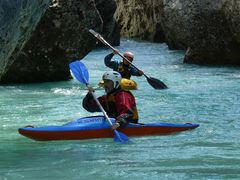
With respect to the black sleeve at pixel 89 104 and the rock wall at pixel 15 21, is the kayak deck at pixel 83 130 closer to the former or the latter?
the black sleeve at pixel 89 104

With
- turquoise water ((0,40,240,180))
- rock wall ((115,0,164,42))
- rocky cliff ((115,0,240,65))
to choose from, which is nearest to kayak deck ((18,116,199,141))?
turquoise water ((0,40,240,180))

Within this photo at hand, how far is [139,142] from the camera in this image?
26.5 ft

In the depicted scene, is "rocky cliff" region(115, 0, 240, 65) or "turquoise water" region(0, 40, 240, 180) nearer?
"turquoise water" region(0, 40, 240, 180)

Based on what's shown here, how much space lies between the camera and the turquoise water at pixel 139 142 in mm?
6516

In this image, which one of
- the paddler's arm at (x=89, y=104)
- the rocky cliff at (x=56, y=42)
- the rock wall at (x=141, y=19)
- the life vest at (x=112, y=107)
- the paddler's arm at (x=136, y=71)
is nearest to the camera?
the life vest at (x=112, y=107)

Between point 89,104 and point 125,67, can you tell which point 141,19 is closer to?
point 125,67

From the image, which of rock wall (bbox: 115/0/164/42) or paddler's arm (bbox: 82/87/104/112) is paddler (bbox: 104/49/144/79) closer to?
paddler's arm (bbox: 82/87/104/112)

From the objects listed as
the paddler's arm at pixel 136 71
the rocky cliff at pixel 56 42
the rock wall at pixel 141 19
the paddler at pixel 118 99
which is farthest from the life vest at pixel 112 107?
the rock wall at pixel 141 19

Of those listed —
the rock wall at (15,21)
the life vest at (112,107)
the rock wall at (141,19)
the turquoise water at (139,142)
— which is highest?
the rock wall at (15,21)

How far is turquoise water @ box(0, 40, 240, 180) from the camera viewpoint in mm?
6516

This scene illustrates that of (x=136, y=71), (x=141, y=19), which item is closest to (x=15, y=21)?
(x=136, y=71)

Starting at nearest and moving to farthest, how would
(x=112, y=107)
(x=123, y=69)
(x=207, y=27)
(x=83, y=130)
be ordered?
(x=83, y=130), (x=112, y=107), (x=123, y=69), (x=207, y=27)

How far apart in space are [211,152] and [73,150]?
1674 mm

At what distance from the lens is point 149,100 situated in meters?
12.0
